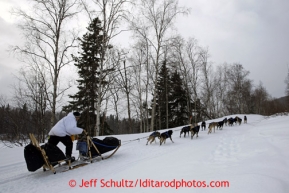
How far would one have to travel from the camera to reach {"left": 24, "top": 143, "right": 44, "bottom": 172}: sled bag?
163 inches

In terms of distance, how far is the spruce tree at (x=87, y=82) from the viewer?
16.5 meters

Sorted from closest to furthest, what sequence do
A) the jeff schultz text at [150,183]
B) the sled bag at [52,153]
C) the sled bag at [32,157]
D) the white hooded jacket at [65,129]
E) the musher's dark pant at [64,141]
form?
the jeff schultz text at [150,183]
the sled bag at [32,157]
the sled bag at [52,153]
the white hooded jacket at [65,129]
the musher's dark pant at [64,141]

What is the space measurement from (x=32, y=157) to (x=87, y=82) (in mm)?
13383

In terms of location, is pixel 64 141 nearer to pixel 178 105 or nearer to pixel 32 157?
pixel 32 157

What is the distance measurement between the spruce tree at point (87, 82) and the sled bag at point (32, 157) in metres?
12.1

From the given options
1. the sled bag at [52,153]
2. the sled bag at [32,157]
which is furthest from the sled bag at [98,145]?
the sled bag at [32,157]

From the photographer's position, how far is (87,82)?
16953 mm

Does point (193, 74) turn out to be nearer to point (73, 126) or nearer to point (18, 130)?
point (18, 130)

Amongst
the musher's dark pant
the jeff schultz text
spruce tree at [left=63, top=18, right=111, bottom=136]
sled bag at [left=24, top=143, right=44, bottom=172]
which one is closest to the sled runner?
sled bag at [left=24, top=143, right=44, bottom=172]

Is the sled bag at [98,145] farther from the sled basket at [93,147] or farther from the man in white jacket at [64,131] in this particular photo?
the man in white jacket at [64,131]

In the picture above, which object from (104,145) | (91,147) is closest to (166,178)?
(104,145)

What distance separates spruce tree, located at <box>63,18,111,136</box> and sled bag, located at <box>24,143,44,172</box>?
1205 centimetres

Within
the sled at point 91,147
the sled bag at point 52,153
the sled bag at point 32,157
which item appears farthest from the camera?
the sled at point 91,147

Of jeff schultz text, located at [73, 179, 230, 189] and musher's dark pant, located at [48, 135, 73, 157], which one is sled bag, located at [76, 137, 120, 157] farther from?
jeff schultz text, located at [73, 179, 230, 189]
